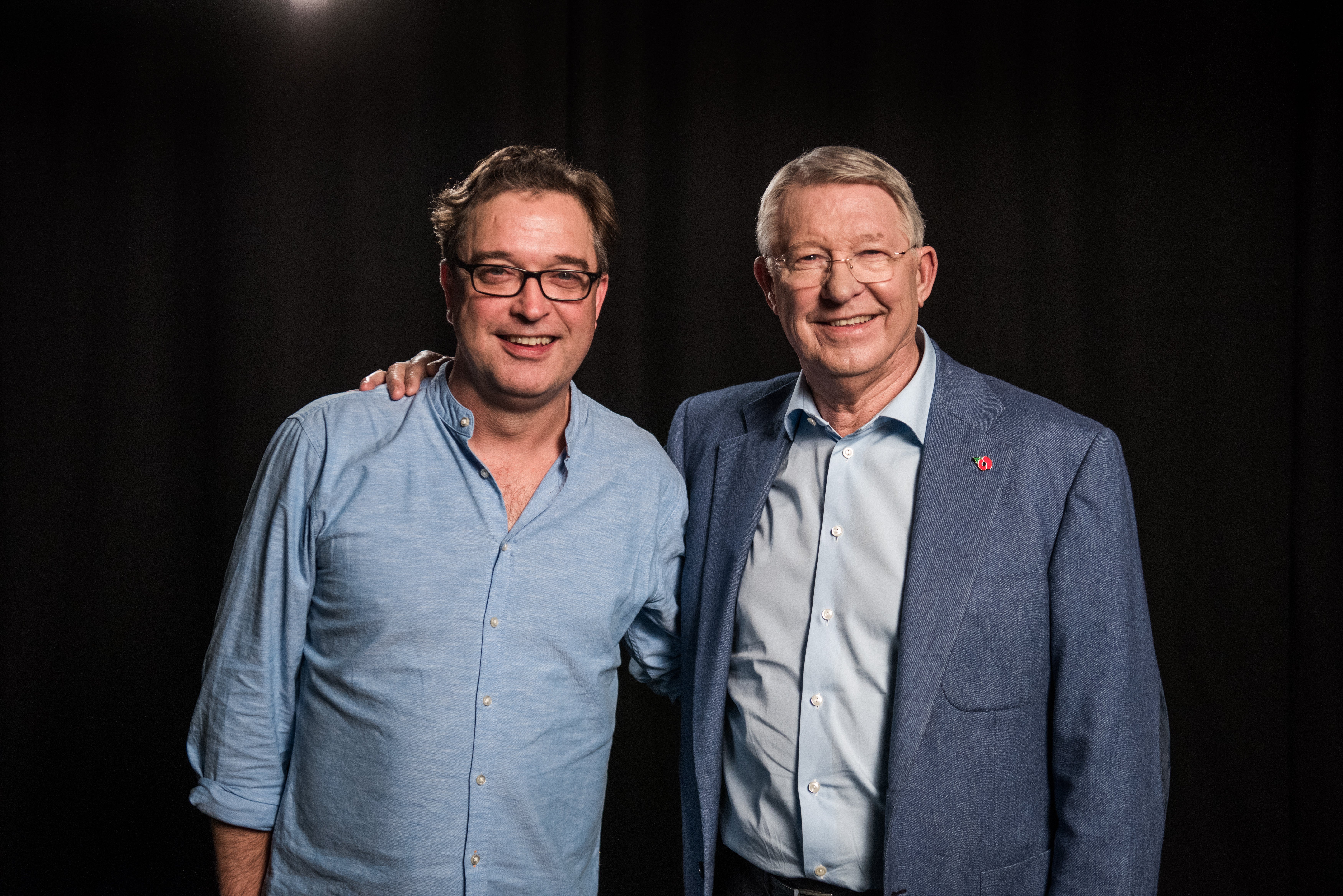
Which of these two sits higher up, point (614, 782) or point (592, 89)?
point (592, 89)

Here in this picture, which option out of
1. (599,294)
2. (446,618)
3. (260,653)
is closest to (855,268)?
(599,294)

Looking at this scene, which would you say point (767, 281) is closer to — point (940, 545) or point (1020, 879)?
point (940, 545)

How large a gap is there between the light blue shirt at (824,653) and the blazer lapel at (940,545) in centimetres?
5

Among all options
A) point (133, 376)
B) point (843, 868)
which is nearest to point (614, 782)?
point (843, 868)

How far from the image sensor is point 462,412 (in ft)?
5.43

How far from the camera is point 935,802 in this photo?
4.82ft

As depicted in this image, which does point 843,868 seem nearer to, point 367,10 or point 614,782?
point 614,782

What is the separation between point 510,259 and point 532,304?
92 mm

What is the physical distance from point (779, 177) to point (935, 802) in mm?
1126

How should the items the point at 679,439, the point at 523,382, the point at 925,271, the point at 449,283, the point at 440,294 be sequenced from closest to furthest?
the point at 523,382, the point at 449,283, the point at 925,271, the point at 679,439, the point at 440,294

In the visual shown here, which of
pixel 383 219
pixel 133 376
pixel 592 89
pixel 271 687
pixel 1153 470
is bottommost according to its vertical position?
pixel 271 687

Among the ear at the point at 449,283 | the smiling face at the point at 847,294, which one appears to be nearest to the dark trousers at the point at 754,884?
the smiling face at the point at 847,294

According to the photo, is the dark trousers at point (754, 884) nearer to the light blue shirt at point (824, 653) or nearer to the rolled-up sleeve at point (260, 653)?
the light blue shirt at point (824, 653)

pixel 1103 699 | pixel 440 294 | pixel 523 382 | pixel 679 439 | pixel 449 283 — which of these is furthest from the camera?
pixel 440 294
